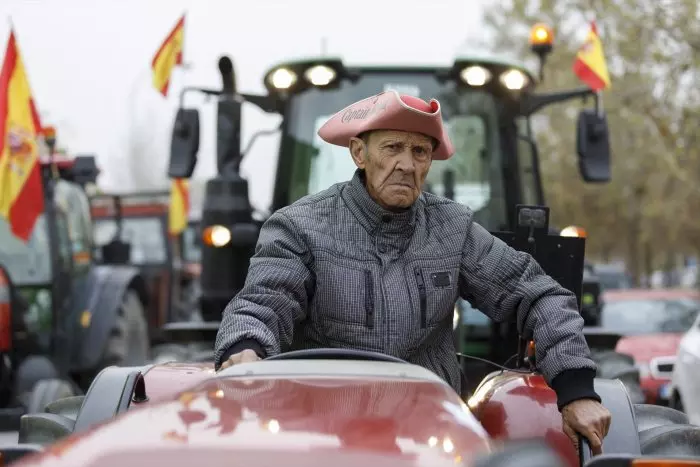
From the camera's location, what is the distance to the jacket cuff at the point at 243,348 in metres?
3.80

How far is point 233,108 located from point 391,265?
10.5 ft

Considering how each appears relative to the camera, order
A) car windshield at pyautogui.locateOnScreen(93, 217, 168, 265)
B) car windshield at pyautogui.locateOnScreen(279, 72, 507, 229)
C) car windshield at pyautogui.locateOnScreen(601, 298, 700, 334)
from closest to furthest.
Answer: car windshield at pyautogui.locateOnScreen(279, 72, 507, 229) < car windshield at pyautogui.locateOnScreen(601, 298, 700, 334) < car windshield at pyautogui.locateOnScreen(93, 217, 168, 265)

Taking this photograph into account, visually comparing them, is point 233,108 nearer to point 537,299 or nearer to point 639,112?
point 537,299

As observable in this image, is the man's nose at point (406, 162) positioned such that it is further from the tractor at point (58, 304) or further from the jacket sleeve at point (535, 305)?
the tractor at point (58, 304)

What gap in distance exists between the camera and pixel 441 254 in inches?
169

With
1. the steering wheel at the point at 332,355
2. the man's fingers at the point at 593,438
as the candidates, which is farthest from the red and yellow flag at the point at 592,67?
the steering wheel at the point at 332,355

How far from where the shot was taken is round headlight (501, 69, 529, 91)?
7398 millimetres

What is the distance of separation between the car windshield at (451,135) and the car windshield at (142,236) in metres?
10.5

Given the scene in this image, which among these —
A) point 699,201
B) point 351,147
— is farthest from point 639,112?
point 351,147

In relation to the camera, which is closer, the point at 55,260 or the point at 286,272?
the point at 286,272

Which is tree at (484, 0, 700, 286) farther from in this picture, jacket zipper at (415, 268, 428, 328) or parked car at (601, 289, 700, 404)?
jacket zipper at (415, 268, 428, 328)

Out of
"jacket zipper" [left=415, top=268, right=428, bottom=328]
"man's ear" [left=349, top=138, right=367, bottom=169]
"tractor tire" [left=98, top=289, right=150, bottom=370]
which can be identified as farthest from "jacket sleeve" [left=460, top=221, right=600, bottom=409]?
"tractor tire" [left=98, top=289, right=150, bottom=370]

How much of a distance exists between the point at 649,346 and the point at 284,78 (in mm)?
6108

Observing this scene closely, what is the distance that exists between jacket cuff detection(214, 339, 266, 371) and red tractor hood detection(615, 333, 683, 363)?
7983mm
